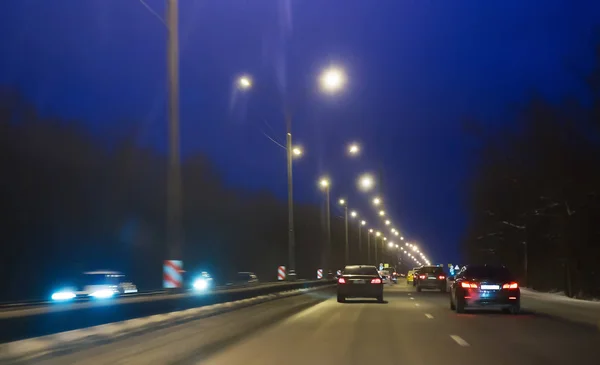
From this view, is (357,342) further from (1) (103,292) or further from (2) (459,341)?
(1) (103,292)

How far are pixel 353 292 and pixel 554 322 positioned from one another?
42.7 feet

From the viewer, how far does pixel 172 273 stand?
2189cm

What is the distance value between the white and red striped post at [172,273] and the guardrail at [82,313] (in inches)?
14.0

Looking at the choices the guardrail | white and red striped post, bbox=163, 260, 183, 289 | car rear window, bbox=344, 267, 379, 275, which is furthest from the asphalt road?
car rear window, bbox=344, 267, 379, 275

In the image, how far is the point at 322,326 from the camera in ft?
66.8

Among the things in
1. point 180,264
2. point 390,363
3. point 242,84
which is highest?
point 242,84

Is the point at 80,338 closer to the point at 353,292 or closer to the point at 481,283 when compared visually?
the point at 481,283

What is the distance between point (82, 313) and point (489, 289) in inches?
552

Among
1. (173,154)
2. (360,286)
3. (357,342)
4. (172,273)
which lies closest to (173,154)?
(173,154)

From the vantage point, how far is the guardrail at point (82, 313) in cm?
1403

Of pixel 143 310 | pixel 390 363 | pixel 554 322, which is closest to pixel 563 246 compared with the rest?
pixel 554 322

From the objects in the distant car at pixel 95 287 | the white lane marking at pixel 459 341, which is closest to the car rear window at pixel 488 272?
the white lane marking at pixel 459 341

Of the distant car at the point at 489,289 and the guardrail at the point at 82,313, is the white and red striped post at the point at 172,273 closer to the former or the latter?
the guardrail at the point at 82,313

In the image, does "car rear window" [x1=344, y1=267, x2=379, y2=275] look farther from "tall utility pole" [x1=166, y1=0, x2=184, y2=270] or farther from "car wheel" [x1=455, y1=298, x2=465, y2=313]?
"tall utility pole" [x1=166, y1=0, x2=184, y2=270]
